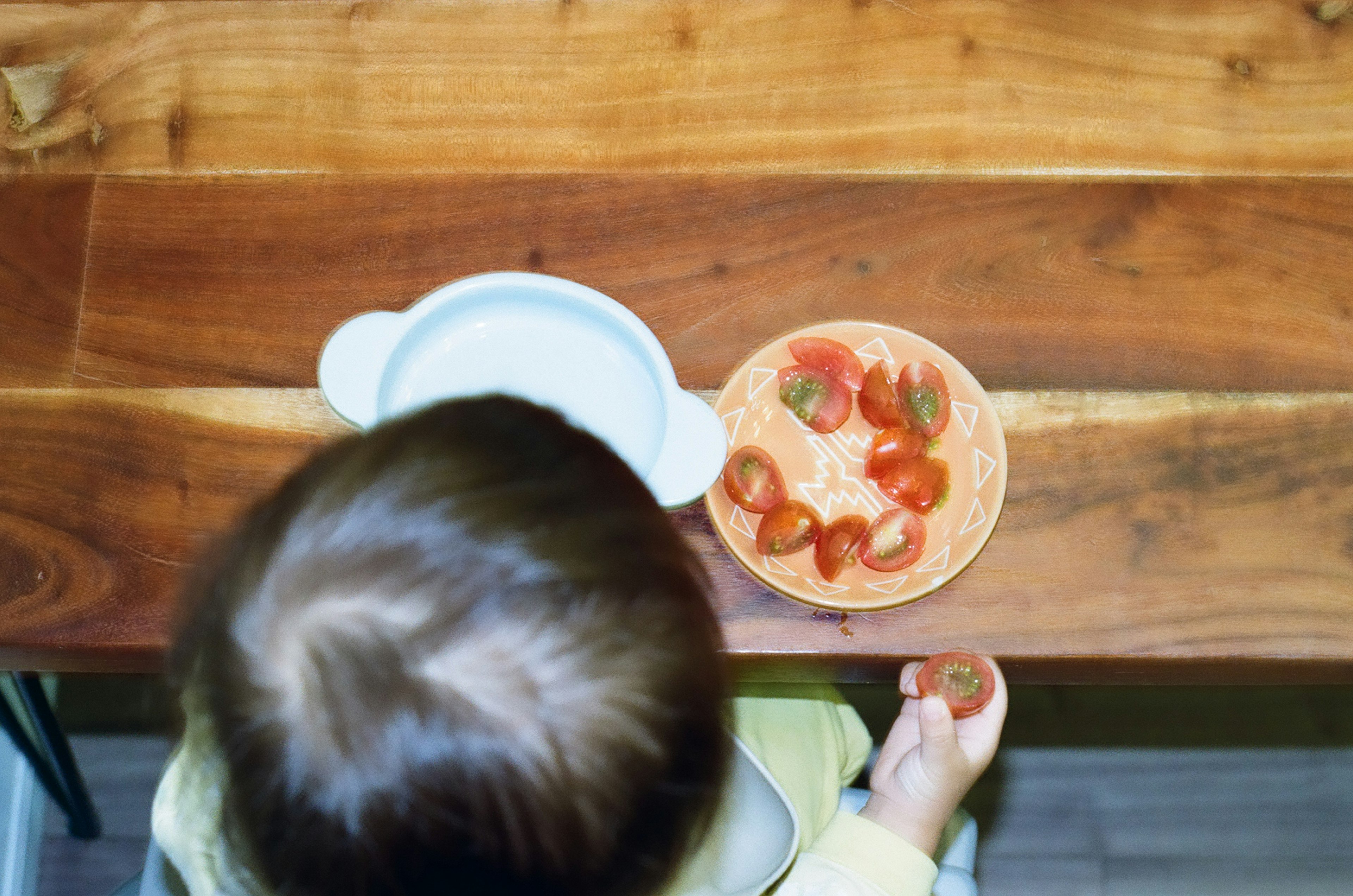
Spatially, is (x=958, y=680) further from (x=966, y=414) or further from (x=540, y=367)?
(x=540, y=367)

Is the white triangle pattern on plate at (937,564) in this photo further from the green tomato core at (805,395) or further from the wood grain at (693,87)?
the wood grain at (693,87)

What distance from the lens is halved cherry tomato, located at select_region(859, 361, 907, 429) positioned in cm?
72

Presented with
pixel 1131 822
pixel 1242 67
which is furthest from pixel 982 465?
pixel 1131 822

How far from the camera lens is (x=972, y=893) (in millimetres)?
856

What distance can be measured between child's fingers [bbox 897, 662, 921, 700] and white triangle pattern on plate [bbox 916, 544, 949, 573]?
2.5 inches

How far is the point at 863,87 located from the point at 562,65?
0.74 feet

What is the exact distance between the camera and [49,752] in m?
1.16

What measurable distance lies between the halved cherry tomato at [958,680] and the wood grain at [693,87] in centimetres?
36

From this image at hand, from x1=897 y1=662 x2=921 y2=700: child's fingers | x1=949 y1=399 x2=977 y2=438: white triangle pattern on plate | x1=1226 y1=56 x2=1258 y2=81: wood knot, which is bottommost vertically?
x1=897 y1=662 x2=921 y2=700: child's fingers

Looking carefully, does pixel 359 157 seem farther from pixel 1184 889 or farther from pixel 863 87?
pixel 1184 889

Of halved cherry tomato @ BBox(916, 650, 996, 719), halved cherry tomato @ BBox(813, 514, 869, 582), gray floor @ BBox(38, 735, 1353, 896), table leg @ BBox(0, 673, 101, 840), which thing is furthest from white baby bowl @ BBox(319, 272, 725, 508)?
gray floor @ BBox(38, 735, 1353, 896)

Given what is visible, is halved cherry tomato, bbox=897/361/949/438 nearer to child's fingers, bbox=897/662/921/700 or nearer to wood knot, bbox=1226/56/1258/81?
child's fingers, bbox=897/662/921/700

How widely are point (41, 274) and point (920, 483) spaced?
0.65m

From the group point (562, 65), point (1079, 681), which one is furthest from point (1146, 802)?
point (562, 65)
